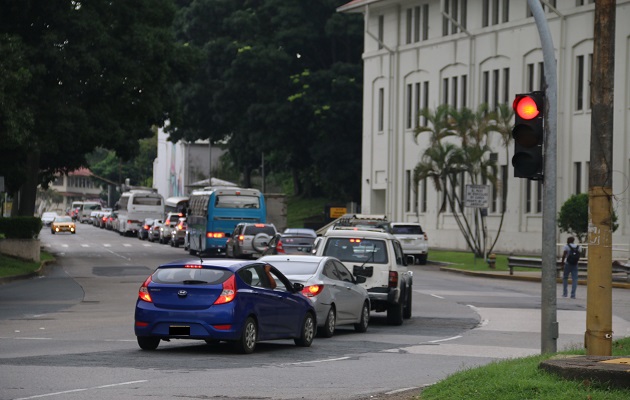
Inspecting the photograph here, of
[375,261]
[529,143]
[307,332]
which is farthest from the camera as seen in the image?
[375,261]

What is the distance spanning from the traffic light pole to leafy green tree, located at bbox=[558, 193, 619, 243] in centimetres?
3788

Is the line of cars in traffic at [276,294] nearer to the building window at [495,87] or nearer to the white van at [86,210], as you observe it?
the building window at [495,87]

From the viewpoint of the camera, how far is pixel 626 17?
186ft

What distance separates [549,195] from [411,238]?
137 feet

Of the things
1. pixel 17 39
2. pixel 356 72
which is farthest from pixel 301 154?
pixel 17 39

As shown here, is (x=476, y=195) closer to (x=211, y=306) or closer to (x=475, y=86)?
(x=475, y=86)

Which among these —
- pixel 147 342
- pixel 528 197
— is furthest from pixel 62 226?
pixel 147 342

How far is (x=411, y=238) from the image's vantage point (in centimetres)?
5728

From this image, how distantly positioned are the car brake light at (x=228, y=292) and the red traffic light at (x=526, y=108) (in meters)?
6.21

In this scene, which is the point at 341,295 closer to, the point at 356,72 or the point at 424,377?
the point at 424,377

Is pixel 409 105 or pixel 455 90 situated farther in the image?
pixel 409 105

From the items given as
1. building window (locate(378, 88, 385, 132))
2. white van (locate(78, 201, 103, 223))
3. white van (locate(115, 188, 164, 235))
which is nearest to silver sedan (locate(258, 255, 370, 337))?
building window (locate(378, 88, 385, 132))

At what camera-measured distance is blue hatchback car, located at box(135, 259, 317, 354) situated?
63.3 feet

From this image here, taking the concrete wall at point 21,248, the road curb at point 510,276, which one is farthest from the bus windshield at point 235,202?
the concrete wall at point 21,248
